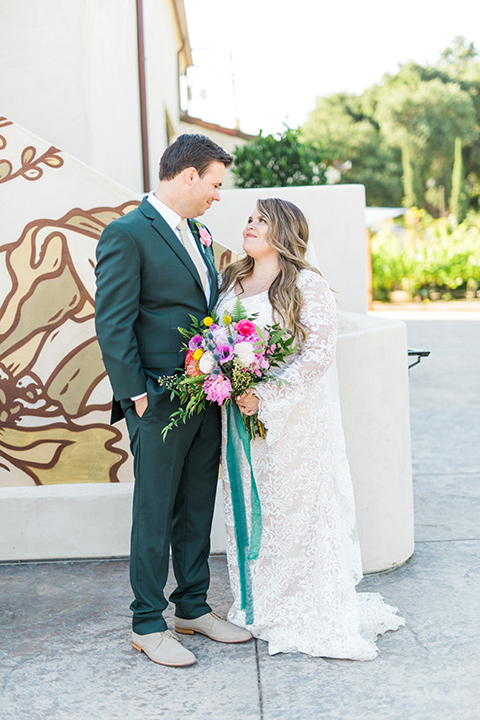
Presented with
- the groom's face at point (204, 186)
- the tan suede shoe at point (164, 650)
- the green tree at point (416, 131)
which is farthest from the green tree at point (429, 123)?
the tan suede shoe at point (164, 650)

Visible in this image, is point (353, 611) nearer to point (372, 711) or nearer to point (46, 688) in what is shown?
point (372, 711)

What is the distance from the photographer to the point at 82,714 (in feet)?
8.61

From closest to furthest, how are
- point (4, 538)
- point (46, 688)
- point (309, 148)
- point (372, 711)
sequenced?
point (372, 711) < point (46, 688) < point (4, 538) < point (309, 148)

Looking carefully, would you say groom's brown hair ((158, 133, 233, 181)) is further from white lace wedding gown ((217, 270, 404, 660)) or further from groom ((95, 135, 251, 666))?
white lace wedding gown ((217, 270, 404, 660))

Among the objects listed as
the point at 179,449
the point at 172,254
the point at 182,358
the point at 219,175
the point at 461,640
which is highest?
the point at 219,175

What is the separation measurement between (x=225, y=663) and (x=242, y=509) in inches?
24.5

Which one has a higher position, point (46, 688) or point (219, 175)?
point (219, 175)

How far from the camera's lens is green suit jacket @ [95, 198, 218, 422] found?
111 inches

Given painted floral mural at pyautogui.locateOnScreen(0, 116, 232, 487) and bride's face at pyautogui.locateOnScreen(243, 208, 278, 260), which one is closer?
bride's face at pyautogui.locateOnScreen(243, 208, 278, 260)

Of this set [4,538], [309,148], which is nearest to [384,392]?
[4,538]

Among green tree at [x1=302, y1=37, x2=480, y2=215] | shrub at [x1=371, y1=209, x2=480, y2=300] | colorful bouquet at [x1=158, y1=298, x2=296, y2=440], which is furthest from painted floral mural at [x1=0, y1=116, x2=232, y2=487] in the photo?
green tree at [x1=302, y1=37, x2=480, y2=215]

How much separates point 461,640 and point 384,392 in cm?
126

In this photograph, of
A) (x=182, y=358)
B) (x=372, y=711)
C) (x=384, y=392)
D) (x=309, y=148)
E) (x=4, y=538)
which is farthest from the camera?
(x=309, y=148)

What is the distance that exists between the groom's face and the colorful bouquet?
0.46 metres
